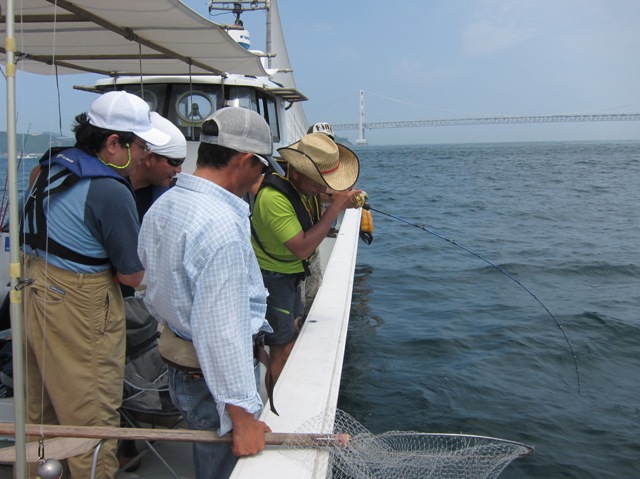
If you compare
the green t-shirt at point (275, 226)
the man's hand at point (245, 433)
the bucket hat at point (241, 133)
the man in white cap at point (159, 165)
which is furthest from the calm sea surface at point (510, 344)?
the man's hand at point (245, 433)

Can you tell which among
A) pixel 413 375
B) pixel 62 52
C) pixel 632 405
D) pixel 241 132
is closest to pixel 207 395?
pixel 241 132

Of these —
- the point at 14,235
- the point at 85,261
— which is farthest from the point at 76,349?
the point at 14,235

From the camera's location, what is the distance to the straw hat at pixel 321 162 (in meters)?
3.00

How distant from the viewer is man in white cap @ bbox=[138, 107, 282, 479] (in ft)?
5.84

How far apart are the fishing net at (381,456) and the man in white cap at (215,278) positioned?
1.04 ft

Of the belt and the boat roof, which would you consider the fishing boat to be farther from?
the belt

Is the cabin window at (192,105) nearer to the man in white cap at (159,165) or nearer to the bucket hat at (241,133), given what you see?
the man in white cap at (159,165)

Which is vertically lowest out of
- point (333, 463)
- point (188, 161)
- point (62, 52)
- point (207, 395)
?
point (333, 463)

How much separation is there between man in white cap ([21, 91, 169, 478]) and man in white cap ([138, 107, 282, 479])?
34cm

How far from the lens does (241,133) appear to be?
186 cm

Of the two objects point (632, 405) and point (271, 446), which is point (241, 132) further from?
point (632, 405)

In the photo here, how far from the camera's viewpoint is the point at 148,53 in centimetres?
424

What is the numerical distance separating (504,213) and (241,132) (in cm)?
1736

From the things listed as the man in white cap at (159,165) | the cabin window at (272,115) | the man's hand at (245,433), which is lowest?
the man's hand at (245,433)
